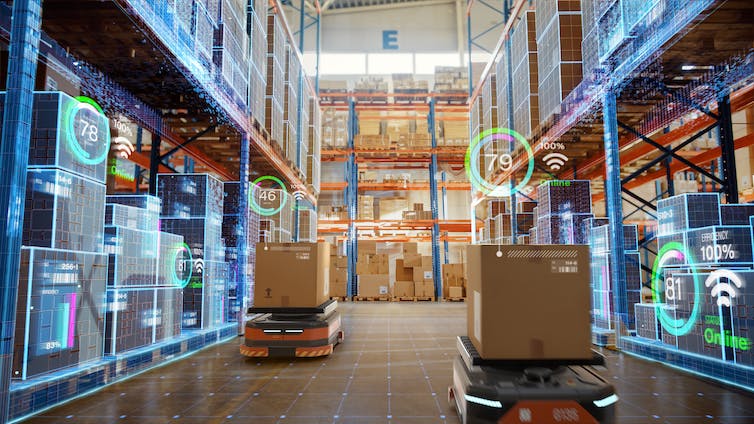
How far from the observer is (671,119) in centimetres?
804

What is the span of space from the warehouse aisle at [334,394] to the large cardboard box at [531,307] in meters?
0.85

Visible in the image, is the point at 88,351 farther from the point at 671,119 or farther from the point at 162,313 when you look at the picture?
the point at 671,119

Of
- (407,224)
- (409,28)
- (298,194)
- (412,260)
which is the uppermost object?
(409,28)

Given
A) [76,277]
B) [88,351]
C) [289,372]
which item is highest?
[76,277]

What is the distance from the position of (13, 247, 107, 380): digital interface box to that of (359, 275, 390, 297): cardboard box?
43.9 feet

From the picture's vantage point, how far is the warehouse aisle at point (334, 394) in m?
3.80

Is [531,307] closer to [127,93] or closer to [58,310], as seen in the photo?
[58,310]

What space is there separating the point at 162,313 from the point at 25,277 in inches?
101

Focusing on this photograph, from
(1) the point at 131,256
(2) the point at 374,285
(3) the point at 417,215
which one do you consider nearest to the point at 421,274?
(2) the point at 374,285

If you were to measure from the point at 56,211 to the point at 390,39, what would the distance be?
82.6 feet

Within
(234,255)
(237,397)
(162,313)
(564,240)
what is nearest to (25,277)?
(237,397)

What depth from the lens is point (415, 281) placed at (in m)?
18.0

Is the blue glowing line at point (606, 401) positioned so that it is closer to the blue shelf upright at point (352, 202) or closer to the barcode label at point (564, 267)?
the barcode label at point (564, 267)

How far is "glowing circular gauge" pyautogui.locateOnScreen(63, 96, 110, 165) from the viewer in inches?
173
